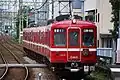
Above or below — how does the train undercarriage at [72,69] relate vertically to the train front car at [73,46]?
below

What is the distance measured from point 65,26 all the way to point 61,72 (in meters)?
1.76

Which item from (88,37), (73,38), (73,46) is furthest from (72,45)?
(88,37)

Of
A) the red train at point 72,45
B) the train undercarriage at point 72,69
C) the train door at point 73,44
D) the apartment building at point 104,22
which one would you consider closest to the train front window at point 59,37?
the red train at point 72,45

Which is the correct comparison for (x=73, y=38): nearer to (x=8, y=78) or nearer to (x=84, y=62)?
(x=84, y=62)

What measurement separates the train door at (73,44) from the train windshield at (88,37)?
25 centimetres

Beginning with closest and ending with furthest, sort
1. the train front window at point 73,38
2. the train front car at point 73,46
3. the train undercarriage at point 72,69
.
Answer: the train undercarriage at point 72,69
the train front car at point 73,46
the train front window at point 73,38

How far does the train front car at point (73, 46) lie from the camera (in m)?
14.4

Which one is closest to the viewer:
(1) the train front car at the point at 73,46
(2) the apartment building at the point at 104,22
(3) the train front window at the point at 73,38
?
(1) the train front car at the point at 73,46

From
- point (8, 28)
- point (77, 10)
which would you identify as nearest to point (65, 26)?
point (77, 10)

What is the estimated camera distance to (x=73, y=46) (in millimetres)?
14469

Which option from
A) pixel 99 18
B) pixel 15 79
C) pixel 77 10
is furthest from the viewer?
pixel 77 10

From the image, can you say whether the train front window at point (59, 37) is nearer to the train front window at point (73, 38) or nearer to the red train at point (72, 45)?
the red train at point (72, 45)

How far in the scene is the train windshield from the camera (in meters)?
14.6

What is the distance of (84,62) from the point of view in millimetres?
14430
